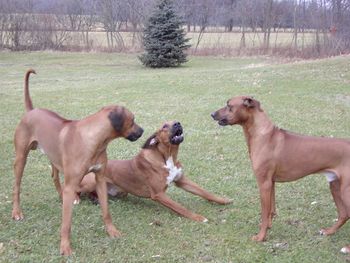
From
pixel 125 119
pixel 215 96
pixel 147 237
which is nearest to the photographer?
pixel 125 119

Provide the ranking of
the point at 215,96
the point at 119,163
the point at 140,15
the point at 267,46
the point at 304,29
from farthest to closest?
1. the point at 140,15
2. the point at 304,29
3. the point at 267,46
4. the point at 215,96
5. the point at 119,163

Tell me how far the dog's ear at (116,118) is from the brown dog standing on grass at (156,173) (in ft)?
3.57

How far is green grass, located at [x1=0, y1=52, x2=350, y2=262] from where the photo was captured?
4.79 meters

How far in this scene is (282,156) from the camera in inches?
191

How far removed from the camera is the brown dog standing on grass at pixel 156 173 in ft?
18.6

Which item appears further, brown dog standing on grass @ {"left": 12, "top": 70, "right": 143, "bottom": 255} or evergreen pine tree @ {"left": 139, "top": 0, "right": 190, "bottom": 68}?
evergreen pine tree @ {"left": 139, "top": 0, "right": 190, "bottom": 68}

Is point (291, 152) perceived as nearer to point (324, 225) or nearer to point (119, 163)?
point (324, 225)

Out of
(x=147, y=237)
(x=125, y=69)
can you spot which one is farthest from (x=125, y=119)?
(x=125, y=69)

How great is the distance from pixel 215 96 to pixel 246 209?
9.24 m

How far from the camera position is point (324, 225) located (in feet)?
17.5

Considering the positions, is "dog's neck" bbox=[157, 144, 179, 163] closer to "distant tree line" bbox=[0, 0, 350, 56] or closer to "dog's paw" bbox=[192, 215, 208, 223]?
"dog's paw" bbox=[192, 215, 208, 223]

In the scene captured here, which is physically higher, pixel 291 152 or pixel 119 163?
pixel 291 152

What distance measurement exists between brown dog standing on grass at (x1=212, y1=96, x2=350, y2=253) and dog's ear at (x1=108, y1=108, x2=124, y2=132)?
3.47 ft

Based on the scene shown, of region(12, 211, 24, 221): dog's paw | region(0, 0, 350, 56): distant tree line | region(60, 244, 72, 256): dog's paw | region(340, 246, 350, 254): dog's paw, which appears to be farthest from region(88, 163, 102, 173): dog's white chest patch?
region(0, 0, 350, 56): distant tree line
